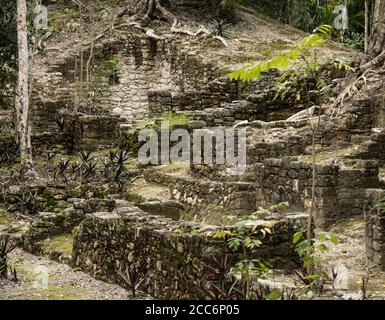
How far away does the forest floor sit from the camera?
9.12m

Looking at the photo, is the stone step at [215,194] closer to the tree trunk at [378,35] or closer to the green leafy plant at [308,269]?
the green leafy plant at [308,269]

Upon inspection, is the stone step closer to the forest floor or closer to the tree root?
the forest floor

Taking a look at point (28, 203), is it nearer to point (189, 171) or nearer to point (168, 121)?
point (189, 171)

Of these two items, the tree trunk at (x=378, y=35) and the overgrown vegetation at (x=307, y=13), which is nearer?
the tree trunk at (x=378, y=35)

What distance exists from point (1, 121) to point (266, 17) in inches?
576

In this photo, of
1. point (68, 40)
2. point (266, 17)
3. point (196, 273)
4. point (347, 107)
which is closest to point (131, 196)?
point (347, 107)

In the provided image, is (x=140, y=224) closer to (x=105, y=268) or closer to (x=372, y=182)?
(x=105, y=268)

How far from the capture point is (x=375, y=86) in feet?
56.4

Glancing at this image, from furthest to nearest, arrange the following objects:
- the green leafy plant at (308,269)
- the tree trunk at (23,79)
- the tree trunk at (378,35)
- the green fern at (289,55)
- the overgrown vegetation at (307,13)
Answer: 1. the overgrown vegetation at (307,13)
2. the tree trunk at (378,35)
3. the tree trunk at (23,79)
4. the green fern at (289,55)
5. the green leafy plant at (308,269)

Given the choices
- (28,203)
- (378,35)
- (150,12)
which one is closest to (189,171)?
(28,203)

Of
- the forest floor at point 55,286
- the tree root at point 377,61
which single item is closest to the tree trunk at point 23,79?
the forest floor at point 55,286

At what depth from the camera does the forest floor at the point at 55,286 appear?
9.12m

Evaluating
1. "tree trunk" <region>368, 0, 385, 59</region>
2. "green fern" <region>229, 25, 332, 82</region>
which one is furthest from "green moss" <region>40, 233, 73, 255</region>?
"tree trunk" <region>368, 0, 385, 59</region>

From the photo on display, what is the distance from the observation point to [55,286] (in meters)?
9.96
